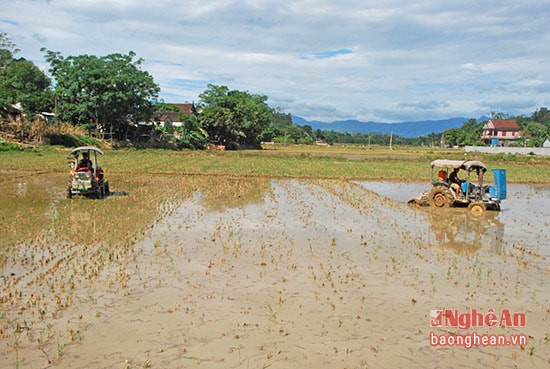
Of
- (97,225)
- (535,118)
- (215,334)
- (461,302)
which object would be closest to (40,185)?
(97,225)

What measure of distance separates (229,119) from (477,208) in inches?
1624

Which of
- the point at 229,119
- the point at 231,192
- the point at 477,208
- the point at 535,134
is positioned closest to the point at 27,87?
the point at 229,119

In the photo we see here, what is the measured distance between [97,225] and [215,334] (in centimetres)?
660

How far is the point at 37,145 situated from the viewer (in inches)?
1446

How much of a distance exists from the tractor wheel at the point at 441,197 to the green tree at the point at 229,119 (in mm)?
40039

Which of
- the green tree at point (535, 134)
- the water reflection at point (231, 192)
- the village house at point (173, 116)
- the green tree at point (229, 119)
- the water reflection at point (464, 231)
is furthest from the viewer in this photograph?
the green tree at point (535, 134)

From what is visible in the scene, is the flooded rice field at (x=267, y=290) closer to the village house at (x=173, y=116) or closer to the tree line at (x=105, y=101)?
the tree line at (x=105, y=101)

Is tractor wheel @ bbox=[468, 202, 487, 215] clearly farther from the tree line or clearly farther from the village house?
the village house

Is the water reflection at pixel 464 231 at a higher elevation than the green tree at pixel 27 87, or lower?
lower

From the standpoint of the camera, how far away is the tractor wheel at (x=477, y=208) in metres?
14.2

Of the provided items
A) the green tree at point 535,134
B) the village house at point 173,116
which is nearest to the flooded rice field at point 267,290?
the village house at point 173,116

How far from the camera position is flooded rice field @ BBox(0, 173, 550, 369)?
4.85 metres

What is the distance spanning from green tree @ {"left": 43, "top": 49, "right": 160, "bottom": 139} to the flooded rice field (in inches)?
1147

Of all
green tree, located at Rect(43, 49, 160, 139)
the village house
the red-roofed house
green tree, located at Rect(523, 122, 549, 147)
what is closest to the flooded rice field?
green tree, located at Rect(43, 49, 160, 139)
